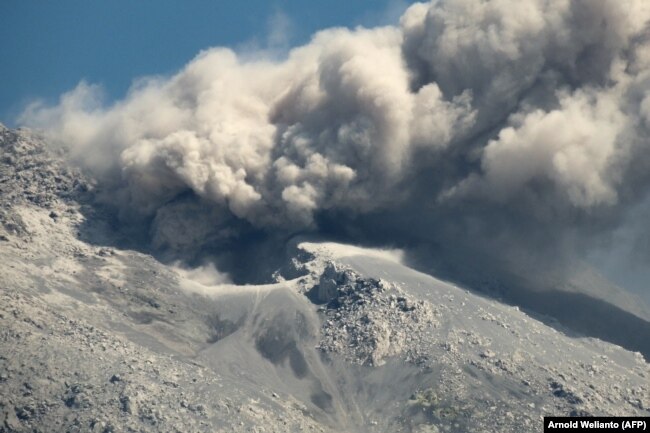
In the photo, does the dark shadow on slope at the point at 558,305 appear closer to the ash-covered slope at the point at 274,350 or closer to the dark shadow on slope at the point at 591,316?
the dark shadow on slope at the point at 591,316

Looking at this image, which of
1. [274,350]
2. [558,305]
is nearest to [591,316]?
[558,305]

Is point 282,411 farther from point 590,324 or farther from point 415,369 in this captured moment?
point 590,324

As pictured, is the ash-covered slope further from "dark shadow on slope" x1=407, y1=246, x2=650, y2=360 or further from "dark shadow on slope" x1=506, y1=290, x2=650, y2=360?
"dark shadow on slope" x1=506, y1=290, x2=650, y2=360

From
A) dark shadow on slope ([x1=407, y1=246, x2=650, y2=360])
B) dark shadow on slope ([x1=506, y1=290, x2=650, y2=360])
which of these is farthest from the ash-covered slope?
dark shadow on slope ([x1=506, y1=290, x2=650, y2=360])

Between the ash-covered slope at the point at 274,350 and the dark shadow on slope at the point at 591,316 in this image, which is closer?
the ash-covered slope at the point at 274,350

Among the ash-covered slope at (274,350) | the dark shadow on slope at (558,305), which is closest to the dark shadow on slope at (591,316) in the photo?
the dark shadow on slope at (558,305)

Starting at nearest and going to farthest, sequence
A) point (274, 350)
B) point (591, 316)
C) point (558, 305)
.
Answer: point (274, 350) < point (591, 316) < point (558, 305)

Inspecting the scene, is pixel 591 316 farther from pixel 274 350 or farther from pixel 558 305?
pixel 274 350

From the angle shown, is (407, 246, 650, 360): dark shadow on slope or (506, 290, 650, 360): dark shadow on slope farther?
(407, 246, 650, 360): dark shadow on slope

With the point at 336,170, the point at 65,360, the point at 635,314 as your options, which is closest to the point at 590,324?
the point at 635,314

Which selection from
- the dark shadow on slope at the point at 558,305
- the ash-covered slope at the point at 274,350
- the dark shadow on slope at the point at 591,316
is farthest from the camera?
the dark shadow on slope at the point at 558,305
